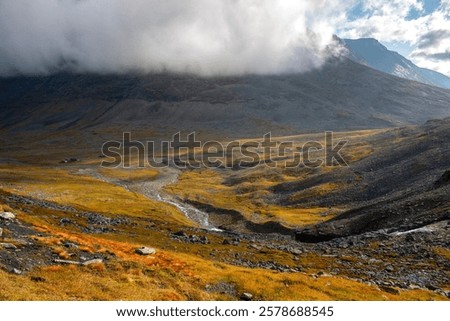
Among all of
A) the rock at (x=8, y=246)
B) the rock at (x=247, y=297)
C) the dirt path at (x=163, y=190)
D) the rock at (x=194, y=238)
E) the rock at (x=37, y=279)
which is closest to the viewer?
the rock at (x=37, y=279)

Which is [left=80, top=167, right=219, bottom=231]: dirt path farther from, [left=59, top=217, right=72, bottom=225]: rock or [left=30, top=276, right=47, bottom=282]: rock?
[left=30, top=276, right=47, bottom=282]: rock

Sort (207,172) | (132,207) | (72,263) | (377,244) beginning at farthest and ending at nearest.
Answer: (207,172), (132,207), (377,244), (72,263)

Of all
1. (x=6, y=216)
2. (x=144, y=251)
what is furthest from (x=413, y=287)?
(x=6, y=216)

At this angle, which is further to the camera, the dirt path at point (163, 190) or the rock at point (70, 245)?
the dirt path at point (163, 190)

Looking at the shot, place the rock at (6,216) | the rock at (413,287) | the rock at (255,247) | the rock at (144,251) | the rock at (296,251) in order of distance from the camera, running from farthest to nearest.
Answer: the rock at (255,247)
the rock at (296,251)
the rock at (6,216)
the rock at (144,251)
the rock at (413,287)

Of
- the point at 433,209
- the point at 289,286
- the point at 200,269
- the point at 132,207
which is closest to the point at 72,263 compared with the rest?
the point at 200,269

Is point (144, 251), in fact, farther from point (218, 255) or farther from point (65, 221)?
point (65, 221)

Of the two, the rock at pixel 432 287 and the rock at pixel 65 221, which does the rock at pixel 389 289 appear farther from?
the rock at pixel 65 221

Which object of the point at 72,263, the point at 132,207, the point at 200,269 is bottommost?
the point at 132,207

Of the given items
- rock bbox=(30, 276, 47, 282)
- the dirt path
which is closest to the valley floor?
rock bbox=(30, 276, 47, 282)

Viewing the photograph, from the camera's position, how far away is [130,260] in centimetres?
3419

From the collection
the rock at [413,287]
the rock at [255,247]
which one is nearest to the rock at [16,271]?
the rock at [413,287]

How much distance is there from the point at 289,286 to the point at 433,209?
38.0 meters

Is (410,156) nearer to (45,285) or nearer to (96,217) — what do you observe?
(96,217)
